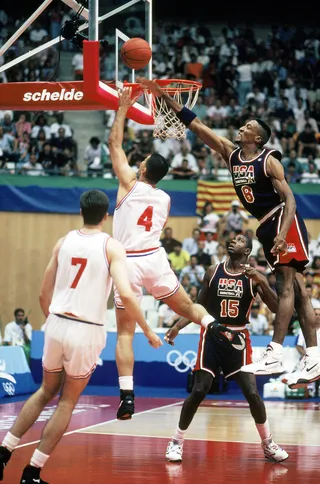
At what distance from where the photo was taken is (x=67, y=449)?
9.62 m

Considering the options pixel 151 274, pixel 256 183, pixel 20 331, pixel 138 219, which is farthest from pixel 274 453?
pixel 20 331

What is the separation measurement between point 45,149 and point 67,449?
11.7m

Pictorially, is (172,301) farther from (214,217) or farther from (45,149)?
(45,149)

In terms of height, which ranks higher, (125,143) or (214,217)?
(125,143)

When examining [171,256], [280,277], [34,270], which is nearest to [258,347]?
[171,256]

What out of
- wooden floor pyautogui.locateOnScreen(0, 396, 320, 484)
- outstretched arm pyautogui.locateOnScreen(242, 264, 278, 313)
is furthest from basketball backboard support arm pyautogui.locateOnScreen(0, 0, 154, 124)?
wooden floor pyautogui.locateOnScreen(0, 396, 320, 484)

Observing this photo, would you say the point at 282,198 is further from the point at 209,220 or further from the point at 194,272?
the point at 209,220

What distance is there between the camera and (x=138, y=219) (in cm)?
849

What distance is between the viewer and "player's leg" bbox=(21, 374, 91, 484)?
6.79 metres

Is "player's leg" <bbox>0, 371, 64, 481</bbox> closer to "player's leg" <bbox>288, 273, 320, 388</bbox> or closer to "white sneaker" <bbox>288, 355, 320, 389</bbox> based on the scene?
"white sneaker" <bbox>288, 355, 320, 389</bbox>

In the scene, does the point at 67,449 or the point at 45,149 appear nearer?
the point at 67,449

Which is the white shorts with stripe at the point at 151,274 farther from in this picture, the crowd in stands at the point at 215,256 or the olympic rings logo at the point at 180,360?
the crowd in stands at the point at 215,256

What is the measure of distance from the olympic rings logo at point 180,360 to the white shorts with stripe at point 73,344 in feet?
33.4

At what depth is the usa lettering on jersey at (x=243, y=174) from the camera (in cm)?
770
